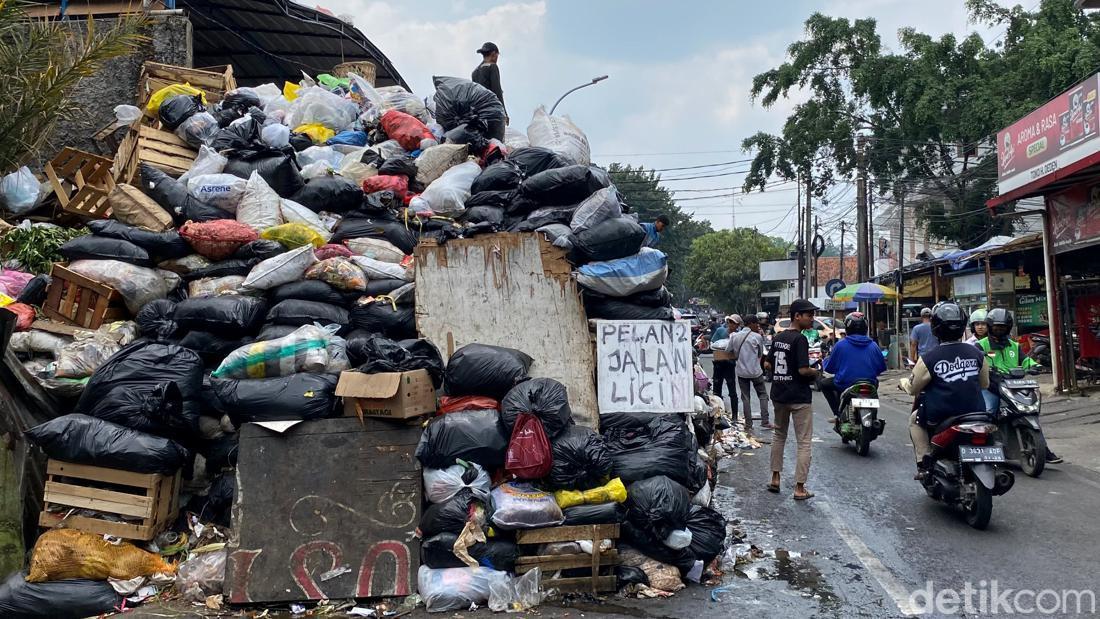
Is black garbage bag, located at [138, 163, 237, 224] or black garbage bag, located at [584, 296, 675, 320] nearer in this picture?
black garbage bag, located at [584, 296, 675, 320]

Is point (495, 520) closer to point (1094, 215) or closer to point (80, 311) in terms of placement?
point (80, 311)

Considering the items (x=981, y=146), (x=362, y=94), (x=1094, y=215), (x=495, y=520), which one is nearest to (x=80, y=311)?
(x=495, y=520)

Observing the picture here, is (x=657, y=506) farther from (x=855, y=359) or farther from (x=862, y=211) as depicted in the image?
(x=862, y=211)

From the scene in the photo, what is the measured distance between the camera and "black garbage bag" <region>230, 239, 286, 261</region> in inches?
243

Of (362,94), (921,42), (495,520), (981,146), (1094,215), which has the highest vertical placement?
(921,42)

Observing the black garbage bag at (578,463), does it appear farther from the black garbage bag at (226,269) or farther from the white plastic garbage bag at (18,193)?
the white plastic garbage bag at (18,193)

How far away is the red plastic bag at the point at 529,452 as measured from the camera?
4488 millimetres

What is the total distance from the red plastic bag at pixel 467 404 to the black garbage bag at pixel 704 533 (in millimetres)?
1324

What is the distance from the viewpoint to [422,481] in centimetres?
459

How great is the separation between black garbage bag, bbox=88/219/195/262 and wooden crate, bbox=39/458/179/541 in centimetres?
203

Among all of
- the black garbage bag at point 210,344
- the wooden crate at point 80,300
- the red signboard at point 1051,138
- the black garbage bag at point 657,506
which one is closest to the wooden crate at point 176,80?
the wooden crate at point 80,300

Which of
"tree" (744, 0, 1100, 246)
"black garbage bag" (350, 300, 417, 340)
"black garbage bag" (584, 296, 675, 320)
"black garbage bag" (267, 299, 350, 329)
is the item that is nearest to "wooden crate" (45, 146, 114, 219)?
"black garbage bag" (267, 299, 350, 329)

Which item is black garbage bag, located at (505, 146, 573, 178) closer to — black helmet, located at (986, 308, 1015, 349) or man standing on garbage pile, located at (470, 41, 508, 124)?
man standing on garbage pile, located at (470, 41, 508, 124)

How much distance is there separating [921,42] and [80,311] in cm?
2697
